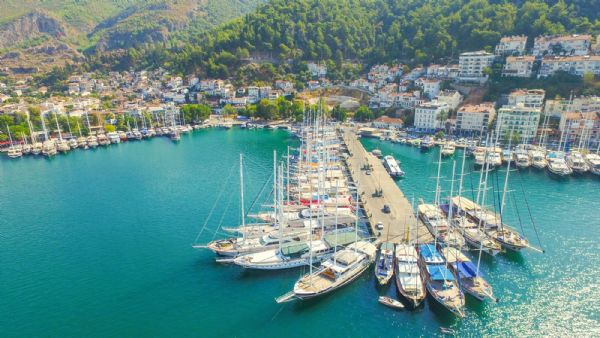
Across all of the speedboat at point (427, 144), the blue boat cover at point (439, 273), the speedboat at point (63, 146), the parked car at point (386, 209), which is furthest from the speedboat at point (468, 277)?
the speedboat at point (63, 146)

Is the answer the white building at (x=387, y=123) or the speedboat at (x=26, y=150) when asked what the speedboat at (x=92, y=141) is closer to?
the speedboat at (x=26, y=150)

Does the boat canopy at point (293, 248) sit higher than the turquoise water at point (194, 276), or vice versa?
the boat canopy at point (293, 248)

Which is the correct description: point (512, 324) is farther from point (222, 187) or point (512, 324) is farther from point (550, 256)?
point (222, 187)

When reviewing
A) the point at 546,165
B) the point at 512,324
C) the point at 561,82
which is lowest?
the point at 512,324

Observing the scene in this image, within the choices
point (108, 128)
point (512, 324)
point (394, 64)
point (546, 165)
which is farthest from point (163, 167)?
Answer: point (394, 64)

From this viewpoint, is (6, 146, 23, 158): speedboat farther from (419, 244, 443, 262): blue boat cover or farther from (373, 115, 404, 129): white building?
(419, 244, 443, 262): blue boat cover

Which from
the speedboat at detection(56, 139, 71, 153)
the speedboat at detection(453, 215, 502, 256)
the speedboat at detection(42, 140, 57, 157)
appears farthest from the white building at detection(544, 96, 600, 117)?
the speedboat at detection(42, 140, 57, 157)

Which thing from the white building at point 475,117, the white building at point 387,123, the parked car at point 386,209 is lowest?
the parked car at point 386,209
